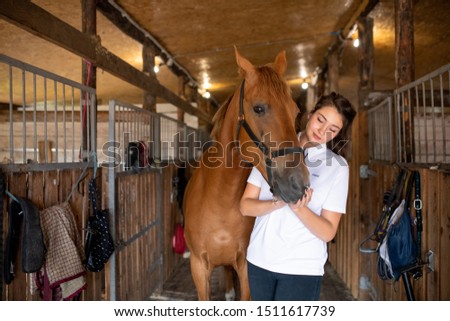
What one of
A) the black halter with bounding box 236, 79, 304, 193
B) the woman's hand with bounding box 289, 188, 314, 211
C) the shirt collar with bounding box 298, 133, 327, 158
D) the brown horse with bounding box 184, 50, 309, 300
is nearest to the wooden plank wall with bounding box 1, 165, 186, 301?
the brown horse with bounding box 184, 50, 309, 300

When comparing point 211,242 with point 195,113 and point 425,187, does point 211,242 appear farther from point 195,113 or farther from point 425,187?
point 195,113

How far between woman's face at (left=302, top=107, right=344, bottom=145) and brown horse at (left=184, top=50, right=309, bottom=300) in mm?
97

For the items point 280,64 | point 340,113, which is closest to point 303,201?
point 340,113

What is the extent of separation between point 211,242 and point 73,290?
0.81m

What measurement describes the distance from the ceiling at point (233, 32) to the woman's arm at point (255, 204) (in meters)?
2.12

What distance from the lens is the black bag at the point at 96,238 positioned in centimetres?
196

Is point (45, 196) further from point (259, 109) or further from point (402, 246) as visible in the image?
point (402, 246)

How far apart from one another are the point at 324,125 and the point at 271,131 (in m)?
0.23

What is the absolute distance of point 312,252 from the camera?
50.9 inches

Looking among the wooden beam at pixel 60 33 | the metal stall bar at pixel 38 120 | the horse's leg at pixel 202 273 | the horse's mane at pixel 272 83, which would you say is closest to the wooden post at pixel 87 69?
the metal stall bar at pixel 38 120

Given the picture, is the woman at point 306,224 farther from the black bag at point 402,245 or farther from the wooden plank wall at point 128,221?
the wooden plank wall at point 128,221

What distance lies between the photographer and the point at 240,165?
1834mm

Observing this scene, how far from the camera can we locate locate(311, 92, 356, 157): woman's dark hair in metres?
1.41

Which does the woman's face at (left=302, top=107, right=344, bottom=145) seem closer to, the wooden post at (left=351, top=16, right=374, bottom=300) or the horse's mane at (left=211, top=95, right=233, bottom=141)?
the horse's mane at (left=211, top=95, right=233, bottom=141)
